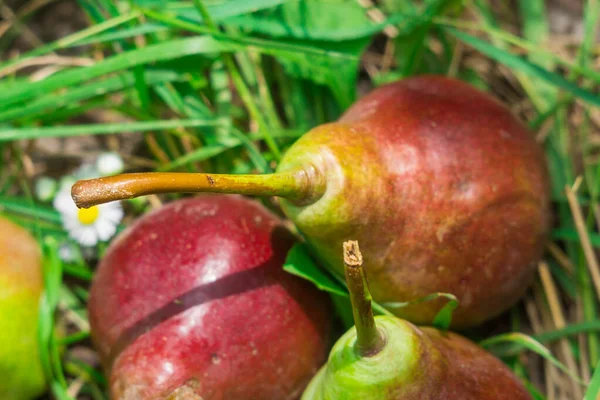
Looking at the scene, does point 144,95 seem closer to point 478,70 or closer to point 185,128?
point 185,128

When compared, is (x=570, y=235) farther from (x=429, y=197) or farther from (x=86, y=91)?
(x=86, y=91)

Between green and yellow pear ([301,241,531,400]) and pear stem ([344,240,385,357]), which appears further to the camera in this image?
green and yellow pear ([301,241,531,400])

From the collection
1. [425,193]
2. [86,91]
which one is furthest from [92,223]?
[425,193]

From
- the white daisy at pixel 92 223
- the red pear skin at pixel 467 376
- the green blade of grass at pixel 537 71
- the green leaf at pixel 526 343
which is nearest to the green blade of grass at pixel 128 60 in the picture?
the white daisy at pixel 92 223

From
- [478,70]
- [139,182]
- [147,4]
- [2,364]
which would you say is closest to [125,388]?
[2,364]

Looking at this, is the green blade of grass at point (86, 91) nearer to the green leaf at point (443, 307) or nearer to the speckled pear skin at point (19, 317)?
the speckled pear skin at point (19, 317)

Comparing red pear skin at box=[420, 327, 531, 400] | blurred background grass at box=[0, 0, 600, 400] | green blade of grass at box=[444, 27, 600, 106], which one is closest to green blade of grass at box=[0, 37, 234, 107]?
blurred background grass at box=[0, 0, 600, 400]

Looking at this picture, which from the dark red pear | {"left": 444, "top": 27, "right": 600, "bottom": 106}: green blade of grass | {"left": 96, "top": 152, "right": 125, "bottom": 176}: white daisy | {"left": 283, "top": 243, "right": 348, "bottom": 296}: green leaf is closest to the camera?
the dark red pear

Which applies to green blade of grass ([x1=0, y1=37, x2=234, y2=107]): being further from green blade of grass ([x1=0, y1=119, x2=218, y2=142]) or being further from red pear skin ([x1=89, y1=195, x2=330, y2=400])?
red pear skin ([x1=89, y1=195, x2=330, y2=400])
